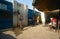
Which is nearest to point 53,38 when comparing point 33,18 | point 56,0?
point 56,0

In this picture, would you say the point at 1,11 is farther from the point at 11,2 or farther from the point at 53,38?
the point at 53,38

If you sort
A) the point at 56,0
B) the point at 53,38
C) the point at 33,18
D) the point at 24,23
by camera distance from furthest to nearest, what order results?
the point at 33,18, the point at 24,23, the point at 53,38, the point at 56,0

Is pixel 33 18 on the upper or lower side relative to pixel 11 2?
lower

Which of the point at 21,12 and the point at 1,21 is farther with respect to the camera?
the point at 21,12

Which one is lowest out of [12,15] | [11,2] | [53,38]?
[53,38]

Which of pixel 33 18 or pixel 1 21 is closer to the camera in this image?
pixel 1 21

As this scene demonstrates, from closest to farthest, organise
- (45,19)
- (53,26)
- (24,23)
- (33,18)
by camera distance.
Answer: (53,26)
(45,19)
(24,23)
(33,18)

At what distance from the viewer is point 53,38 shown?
34.2 ft

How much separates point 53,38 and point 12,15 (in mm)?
11071

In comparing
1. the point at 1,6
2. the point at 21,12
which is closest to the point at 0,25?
the point at 1,6

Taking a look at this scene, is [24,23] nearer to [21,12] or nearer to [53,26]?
[21,12]

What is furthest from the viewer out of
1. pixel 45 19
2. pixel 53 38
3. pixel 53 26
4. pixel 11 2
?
pixel 45 19

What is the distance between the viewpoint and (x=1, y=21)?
760 inches

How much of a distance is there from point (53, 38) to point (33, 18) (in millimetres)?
20197
